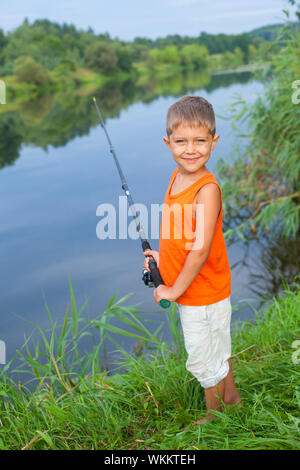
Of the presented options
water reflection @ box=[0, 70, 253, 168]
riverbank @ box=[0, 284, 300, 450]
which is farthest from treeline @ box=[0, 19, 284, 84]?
riverbank @ box=[0, 284, 300, 450]

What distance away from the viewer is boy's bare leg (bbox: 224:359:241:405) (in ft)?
5.98

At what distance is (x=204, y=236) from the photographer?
154 centimetres

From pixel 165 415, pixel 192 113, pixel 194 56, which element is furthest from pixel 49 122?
pixel 194 56

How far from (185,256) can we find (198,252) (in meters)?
0.09

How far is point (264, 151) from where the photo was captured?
516cm

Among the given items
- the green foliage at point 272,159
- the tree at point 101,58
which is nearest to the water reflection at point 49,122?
the tree at point 101,58

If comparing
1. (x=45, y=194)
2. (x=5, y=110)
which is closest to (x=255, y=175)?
(x=45, y=194)

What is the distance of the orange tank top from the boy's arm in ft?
0.17

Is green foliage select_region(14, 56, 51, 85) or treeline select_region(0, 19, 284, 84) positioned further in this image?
treeline select_region(0, 19, 284, 84)

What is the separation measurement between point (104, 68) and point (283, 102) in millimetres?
30680

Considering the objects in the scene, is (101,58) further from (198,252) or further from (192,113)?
(198,252)

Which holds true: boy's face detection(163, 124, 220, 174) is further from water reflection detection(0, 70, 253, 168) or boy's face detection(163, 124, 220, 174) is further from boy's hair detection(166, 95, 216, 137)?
water reflection detection(0, 70, 253, 168)

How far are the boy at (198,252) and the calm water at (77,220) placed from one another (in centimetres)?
183

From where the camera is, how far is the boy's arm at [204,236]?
5.02 feet
